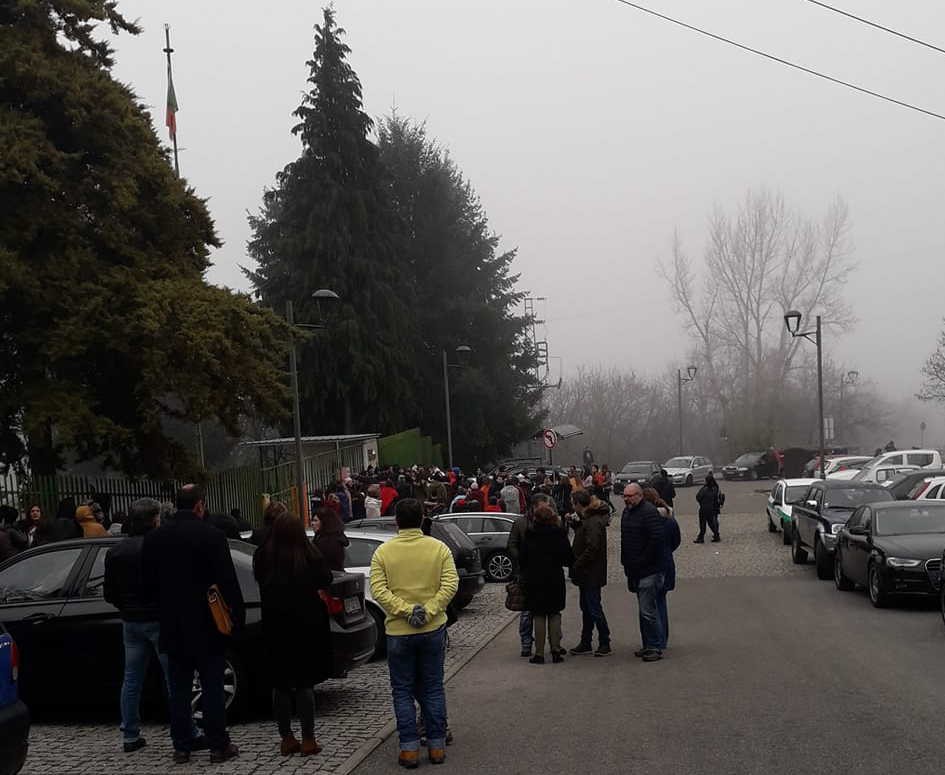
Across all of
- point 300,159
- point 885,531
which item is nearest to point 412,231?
point 300,159

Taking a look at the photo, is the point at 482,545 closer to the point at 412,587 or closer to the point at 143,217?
the point at 143,217

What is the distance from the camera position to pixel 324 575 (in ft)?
25.6

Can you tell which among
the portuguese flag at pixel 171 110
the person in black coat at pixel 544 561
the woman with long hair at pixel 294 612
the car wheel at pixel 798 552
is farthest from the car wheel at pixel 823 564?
the portuguese flag at pixel 171 110

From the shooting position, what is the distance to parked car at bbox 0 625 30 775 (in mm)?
6320

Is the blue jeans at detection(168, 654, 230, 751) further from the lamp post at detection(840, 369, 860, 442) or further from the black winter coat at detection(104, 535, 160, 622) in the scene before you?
the lamp post at detection(840, 369, 860, 442)

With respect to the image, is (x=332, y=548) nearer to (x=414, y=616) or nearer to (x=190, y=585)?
(x=190, y=585)

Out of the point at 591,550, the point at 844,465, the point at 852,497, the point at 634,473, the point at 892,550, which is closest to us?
the point at 591,550

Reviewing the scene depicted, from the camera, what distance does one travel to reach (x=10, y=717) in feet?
21.1

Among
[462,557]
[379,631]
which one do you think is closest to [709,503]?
[462,557]

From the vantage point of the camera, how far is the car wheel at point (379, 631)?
41.0ft

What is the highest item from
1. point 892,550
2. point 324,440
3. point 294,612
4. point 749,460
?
point 324,440

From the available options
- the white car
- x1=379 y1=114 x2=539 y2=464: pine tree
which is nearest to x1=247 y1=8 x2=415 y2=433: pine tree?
x1=379 y1=114 x2=539 y2=464: pine tree

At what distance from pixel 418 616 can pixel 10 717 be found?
8.13ft

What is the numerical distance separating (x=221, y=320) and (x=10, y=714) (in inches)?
598
